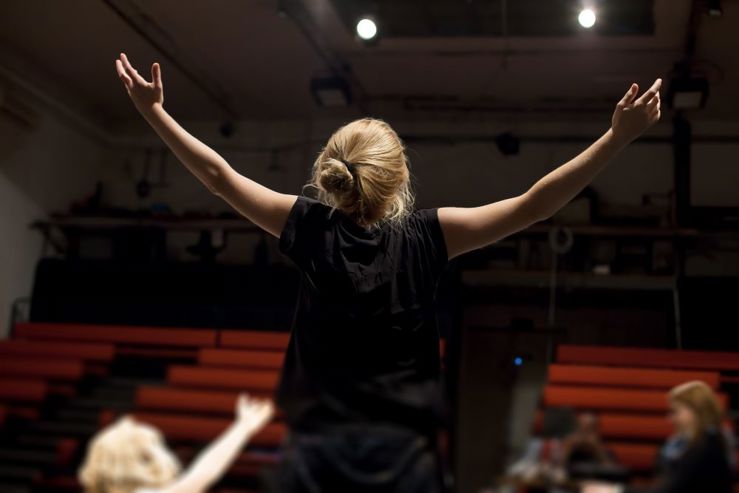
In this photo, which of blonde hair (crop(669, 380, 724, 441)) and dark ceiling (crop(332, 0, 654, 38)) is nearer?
blonde hair (crop(669, 380, 724, 441))

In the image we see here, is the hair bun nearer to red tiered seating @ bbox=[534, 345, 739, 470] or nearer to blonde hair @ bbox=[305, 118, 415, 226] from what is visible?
blonde hair @ bbox=[305, 118, 415, 226]

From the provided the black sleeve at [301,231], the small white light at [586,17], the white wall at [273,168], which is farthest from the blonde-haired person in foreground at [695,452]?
the white wall at [273,168]

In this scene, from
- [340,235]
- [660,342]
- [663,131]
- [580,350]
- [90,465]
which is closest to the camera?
[90,465]

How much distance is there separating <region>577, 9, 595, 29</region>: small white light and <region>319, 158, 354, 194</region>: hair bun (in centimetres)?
304

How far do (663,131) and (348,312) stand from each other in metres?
4.58

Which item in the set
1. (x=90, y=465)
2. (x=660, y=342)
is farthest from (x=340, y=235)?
(x=660, y=342)

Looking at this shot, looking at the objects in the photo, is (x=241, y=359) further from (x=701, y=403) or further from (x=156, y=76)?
(x=701, y=403)

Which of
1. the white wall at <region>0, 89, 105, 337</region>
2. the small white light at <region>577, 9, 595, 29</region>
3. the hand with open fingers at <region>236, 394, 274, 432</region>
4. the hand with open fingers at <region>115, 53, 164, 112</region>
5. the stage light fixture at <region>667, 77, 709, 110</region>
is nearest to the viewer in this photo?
the hand with open fingers at <region>236, 394, 274, 432</region>

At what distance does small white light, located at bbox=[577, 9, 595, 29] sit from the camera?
11.9 feet

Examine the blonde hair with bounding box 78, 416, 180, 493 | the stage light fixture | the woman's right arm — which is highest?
the stage light fixture

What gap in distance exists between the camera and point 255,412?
2.88ft

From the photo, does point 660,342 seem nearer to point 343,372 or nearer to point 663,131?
point 663,131

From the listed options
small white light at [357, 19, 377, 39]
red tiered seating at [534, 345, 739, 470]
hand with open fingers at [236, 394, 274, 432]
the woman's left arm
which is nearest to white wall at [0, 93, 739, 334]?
small white light at [357, 19, 377, 39]

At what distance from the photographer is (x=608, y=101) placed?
4.85 m
